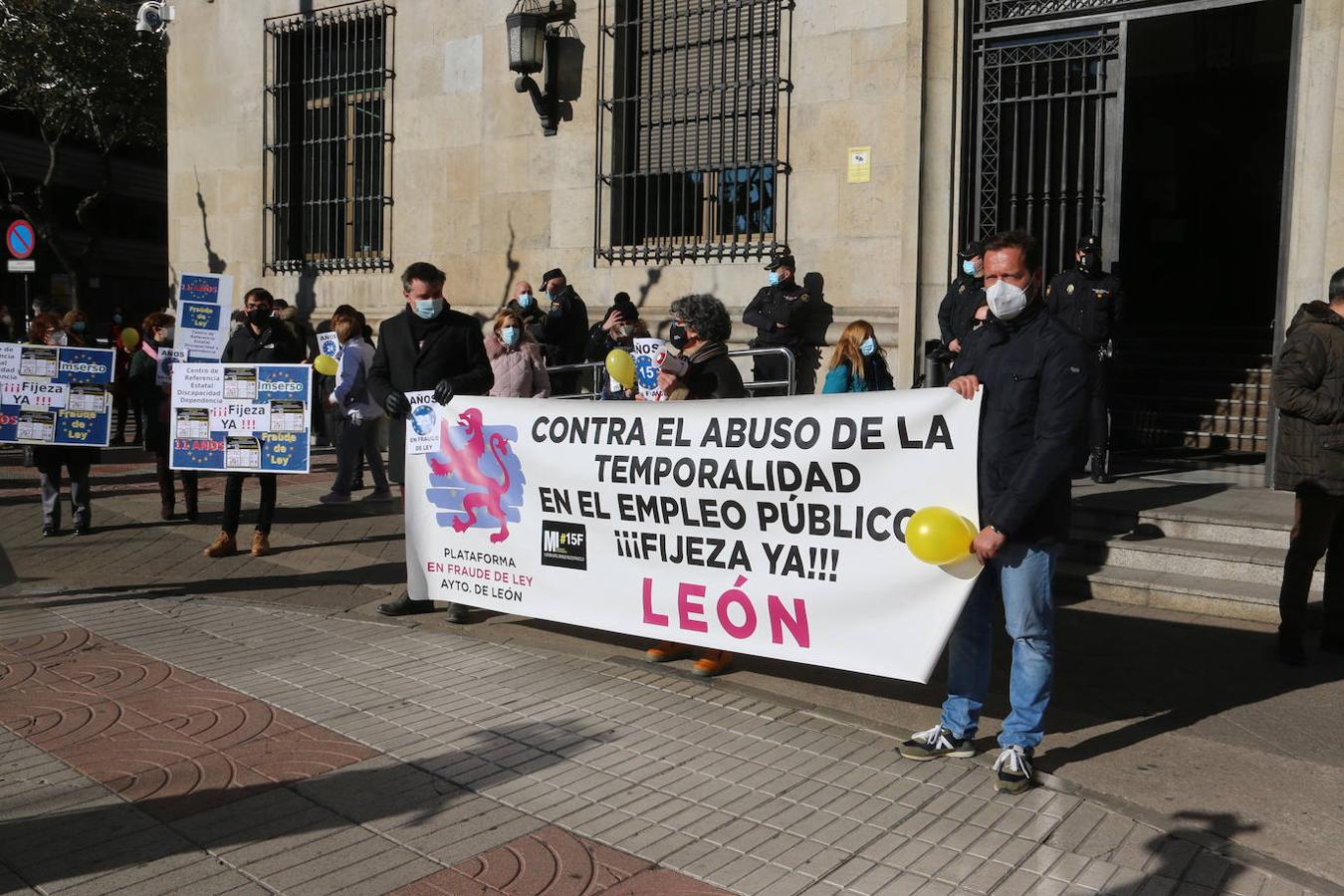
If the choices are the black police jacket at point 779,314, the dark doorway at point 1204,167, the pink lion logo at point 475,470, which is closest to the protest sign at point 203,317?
the pink lion logo at point 475,470

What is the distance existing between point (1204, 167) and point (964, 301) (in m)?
9.99

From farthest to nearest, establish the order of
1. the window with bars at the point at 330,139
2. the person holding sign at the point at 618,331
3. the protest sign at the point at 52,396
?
the window with bars at the point at 330,139
the person holding sign at the point at 618,331
the protest sign at the point at 52,396

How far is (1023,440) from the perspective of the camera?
459cm

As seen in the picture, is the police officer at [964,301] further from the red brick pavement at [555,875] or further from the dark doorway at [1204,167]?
the dark doorway at [1204,167]

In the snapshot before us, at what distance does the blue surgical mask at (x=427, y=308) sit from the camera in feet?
23.9

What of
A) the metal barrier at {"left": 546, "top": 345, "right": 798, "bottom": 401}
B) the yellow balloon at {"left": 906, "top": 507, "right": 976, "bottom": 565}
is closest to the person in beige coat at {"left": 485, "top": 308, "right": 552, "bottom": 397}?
the metal barrier at {"left": 546, "top": 345, "right": 798, "bottom": 401}

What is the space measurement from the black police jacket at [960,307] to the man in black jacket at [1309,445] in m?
3.18

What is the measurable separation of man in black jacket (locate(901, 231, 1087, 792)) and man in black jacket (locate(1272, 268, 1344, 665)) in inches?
91.7

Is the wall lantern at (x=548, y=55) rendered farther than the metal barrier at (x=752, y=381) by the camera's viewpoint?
Yes

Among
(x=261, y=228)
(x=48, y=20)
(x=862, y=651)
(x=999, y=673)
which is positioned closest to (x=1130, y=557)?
(x=999, y=673)

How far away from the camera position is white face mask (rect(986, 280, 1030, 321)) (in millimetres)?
4527

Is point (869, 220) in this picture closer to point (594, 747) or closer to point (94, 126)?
point (594, 747)

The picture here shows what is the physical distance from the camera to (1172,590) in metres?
7.34

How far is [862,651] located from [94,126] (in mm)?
32188
